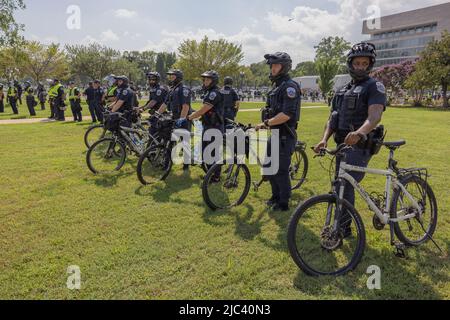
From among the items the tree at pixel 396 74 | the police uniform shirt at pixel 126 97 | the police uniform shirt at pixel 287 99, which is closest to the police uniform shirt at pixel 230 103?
the police uniform shirt at pixel 126 97

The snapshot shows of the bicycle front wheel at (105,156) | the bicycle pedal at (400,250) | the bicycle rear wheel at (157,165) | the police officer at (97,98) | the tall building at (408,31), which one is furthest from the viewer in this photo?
the tall building at (408,31)

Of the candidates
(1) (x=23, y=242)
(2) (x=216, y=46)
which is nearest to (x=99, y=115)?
(1) (x=23, y=242)

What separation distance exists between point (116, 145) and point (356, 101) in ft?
17.8

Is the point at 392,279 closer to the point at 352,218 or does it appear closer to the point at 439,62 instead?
the point at 352,218

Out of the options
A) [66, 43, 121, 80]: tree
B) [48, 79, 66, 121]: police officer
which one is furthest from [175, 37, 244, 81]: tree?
[48, 79, 66, 121]: police officer

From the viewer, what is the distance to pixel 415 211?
3648mm

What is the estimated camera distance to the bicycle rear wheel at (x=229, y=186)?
4.86m

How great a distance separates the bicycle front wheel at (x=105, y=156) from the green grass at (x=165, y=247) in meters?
0.32

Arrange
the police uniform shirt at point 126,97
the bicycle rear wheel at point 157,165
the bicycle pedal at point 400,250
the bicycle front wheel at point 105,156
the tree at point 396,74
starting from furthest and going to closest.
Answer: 1. the tree at point 396,74
2. the police uniform shirt at point 126,97
3. the bicycle front wheel at point 105,156
4. the bicycle rear wheel at point 157,165
5. the bicycle pedal at point 400,250

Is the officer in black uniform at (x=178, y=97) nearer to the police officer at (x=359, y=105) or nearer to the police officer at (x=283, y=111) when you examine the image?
the police officer at (x=283, y=111)

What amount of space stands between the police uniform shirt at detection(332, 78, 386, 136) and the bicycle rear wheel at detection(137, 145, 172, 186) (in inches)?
136

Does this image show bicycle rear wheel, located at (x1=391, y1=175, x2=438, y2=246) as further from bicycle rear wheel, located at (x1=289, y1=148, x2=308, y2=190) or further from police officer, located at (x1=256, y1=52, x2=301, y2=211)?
bicycle rear wheel, located at (x1=289, y1=148, x2=308, y2=190)

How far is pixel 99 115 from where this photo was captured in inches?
A: 553

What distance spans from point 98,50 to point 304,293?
1895 inches
